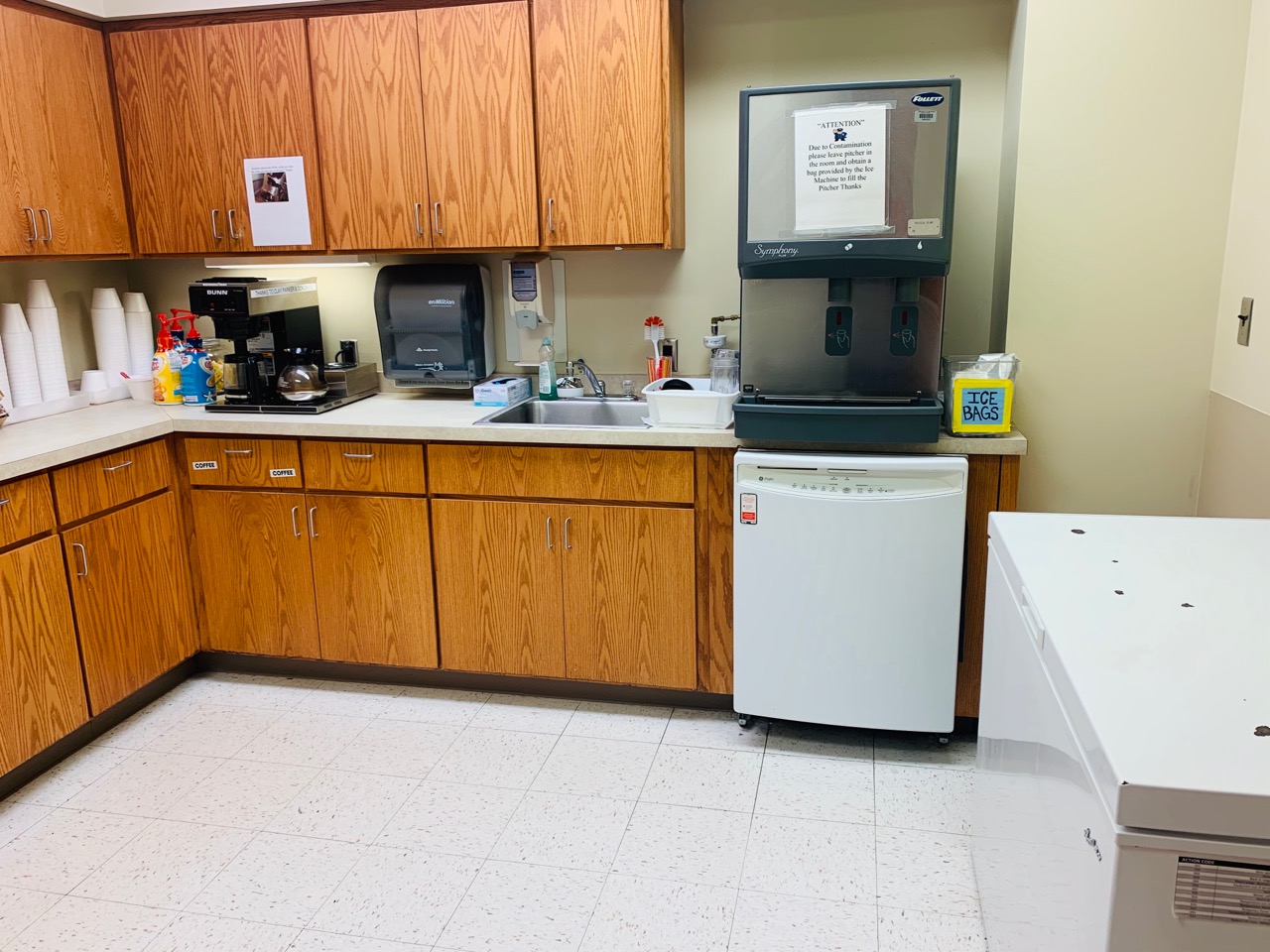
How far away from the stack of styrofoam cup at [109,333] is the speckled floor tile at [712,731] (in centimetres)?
238

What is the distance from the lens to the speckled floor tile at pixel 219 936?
1.98 metres

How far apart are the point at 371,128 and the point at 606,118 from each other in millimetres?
787

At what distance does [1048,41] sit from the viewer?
2.48 m

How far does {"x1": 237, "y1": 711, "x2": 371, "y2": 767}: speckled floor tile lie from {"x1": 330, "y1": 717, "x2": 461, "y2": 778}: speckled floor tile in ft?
0.14

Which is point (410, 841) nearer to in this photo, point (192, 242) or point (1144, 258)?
point (192, 242)

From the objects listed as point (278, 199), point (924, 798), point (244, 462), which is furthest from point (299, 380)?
point (924, 798)

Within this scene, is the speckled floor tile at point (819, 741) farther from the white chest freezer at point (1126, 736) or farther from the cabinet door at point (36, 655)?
the cabinet door at point (36, 655)

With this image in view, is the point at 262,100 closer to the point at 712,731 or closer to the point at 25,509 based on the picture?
the point at 25,509

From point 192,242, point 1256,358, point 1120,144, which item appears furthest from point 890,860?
point 192,242

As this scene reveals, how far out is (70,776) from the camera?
105 inches

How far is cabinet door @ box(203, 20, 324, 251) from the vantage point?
298 centimetres

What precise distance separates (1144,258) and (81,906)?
3161 mm

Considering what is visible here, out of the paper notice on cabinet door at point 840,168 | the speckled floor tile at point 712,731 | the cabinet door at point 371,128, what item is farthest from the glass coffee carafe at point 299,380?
the paper notice on cabinet door at point 840,168

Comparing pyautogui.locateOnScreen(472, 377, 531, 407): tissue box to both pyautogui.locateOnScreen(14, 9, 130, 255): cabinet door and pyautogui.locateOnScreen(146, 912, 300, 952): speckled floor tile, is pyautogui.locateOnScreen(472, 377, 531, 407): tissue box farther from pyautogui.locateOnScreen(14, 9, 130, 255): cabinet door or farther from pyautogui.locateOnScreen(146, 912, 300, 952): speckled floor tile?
pyautogui.locateOnScreen(146, 912, 300, 952): speckled floor tile
